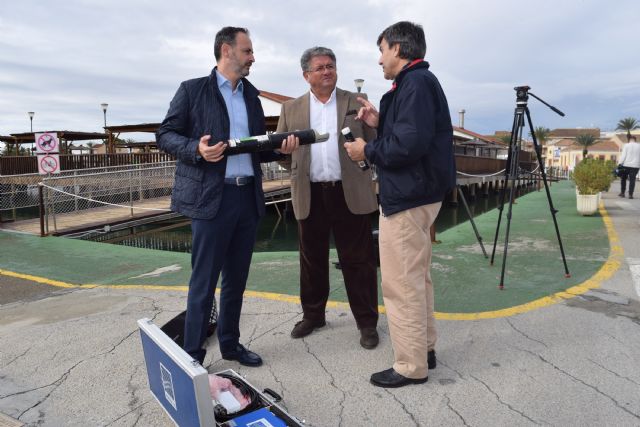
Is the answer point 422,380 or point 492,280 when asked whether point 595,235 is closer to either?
point 492,280

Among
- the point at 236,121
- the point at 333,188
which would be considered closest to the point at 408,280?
the point at 333,188

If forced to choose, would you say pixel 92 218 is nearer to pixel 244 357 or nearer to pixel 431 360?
pixel 244 357

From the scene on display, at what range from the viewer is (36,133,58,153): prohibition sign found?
882 centimetres

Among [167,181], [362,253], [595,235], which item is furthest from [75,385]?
[167,181]

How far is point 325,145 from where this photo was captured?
3201 millimetres

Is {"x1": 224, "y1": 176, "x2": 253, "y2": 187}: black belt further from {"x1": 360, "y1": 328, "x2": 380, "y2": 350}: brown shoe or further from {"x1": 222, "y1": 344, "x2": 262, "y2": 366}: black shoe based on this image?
{"x1": 360, "y1": 328, "x2": 380, "y2": 350}: brown shoe

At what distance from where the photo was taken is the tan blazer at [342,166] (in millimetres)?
3168

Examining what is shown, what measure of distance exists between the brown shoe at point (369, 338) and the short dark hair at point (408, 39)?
1.82 metres

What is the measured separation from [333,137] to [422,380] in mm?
1663

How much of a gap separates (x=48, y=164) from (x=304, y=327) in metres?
7.76

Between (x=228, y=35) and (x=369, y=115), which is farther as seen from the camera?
(x=369, y=115)

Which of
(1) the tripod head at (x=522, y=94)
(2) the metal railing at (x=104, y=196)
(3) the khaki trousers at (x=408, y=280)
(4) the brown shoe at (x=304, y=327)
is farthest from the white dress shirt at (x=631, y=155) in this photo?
(3) the khaki trousers at (x=408, y=280)

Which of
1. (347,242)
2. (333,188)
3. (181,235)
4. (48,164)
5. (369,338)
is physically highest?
(48,164)

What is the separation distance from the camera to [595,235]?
22.8 feet
